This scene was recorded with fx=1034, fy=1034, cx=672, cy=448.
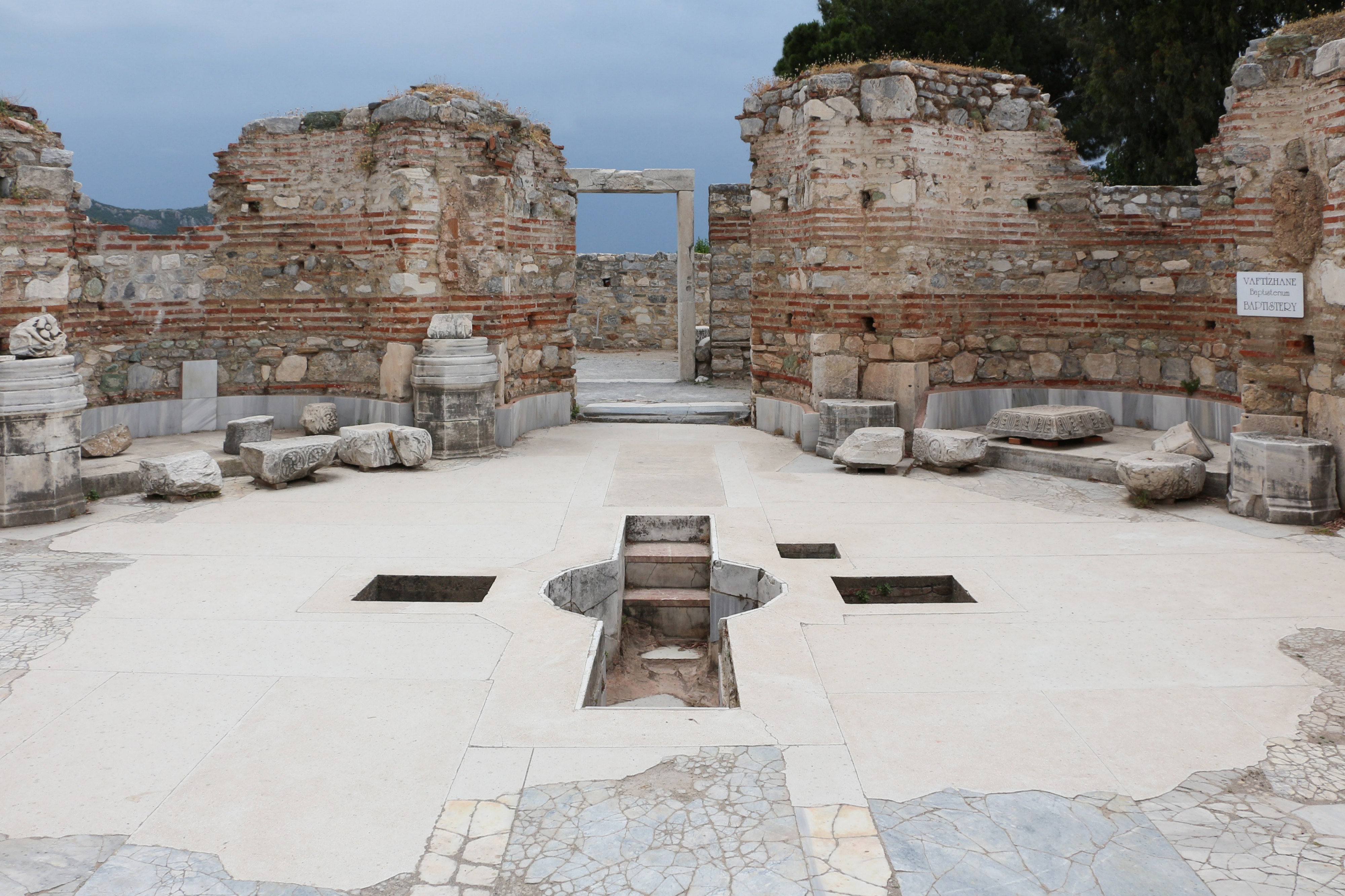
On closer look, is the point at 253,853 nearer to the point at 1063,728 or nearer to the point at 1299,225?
the point at 1063,728

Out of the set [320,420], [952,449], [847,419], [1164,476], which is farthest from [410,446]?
[1164,476]

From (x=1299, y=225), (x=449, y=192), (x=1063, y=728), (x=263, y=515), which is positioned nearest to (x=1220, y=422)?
(x=1299, y=225)

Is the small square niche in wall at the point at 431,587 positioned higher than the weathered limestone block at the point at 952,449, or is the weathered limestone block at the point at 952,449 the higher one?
the weathered limestone block at the point at 952,449

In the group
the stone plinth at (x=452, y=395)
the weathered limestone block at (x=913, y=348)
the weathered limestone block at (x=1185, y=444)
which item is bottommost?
the weathered limestone block at (x=1185, y=444)

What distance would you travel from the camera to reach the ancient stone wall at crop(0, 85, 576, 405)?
29.6 feet

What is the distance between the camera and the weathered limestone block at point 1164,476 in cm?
700

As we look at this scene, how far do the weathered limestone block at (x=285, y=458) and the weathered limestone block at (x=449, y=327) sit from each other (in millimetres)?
1419

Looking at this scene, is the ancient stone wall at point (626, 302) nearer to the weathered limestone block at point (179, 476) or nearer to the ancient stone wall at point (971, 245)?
the ancient stone wall at point (971, 245)

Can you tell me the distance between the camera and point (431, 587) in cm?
557

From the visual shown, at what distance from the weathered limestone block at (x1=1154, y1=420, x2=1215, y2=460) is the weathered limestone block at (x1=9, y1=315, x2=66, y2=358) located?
773 centimetres

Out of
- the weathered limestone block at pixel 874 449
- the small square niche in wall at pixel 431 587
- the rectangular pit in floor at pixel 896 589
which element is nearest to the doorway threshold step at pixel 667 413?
the weathered limestone block at pixel 874 449

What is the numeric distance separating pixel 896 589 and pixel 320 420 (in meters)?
5.80

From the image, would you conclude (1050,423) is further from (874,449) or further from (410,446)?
(410,446)

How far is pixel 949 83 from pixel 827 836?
25.3ft
